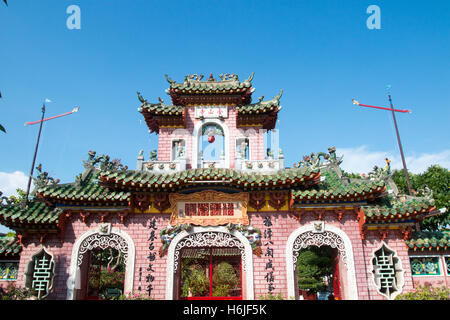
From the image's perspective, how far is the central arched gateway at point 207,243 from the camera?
1018 centimetres

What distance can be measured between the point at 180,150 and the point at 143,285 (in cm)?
503

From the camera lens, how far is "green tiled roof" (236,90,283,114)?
12469mm

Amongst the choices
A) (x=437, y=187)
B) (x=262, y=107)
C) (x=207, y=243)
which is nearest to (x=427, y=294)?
(x=207, y=243)

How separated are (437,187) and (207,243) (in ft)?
79.7

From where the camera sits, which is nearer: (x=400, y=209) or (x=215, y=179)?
(x=400, y=209)

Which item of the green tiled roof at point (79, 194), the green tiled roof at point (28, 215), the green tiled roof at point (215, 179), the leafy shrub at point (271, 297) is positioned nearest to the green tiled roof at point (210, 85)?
the green tiled roof at point (215, 179)

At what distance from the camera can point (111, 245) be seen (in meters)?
10.5

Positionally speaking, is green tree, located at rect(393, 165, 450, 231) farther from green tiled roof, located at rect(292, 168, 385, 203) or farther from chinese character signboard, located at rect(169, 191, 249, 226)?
chinese character signboard, located at rect(169, 191, 249, 226)

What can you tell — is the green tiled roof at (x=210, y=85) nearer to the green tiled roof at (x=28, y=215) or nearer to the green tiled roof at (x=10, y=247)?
the green tiled roof at (x=28, y=215)

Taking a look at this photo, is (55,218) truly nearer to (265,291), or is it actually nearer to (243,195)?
(243,195)

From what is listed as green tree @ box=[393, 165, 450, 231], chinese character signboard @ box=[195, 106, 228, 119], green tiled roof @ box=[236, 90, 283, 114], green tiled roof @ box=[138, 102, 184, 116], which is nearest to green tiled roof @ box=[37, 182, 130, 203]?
green tiled roof @ box=[138, 102, 184, 116]

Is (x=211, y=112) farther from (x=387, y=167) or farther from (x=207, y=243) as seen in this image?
(x=387, y=167)

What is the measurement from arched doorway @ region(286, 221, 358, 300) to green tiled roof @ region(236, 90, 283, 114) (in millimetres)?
4896

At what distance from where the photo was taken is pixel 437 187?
25766 mm
